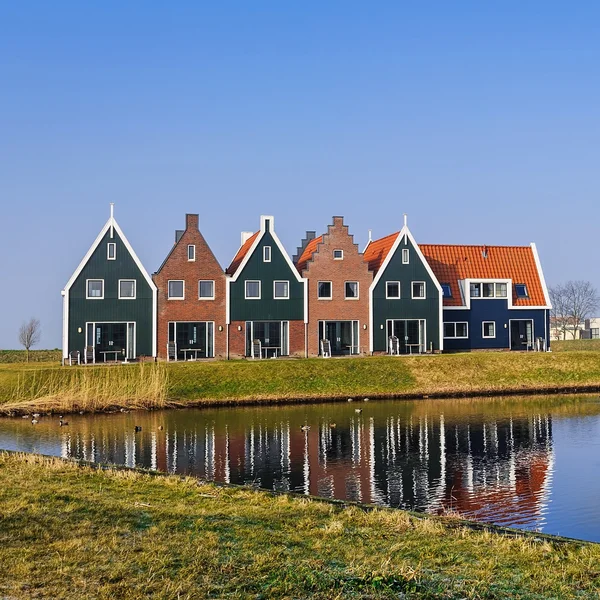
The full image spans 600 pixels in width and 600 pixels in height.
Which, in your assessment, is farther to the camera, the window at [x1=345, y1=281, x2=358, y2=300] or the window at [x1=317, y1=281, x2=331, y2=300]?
the window at [x1=345, y1=281, x2=358, y2=300]

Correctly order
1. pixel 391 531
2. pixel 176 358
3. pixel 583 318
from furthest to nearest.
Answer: pixel 583 318 < pixel 176 358 < pixel 391 531

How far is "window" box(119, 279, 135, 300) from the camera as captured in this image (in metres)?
40.3

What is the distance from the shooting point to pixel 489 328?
155 feet

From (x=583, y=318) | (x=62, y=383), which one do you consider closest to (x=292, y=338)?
(x=62, y=383)

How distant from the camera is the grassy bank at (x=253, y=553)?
24.7 feet

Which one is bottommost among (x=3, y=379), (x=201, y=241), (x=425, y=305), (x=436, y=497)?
(x=436, y=497)

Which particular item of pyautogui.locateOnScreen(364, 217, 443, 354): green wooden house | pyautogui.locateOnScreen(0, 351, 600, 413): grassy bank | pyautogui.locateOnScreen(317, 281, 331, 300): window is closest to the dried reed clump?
pyautogui.locateOnScreen(0, 351, 600, 413): grassy bank

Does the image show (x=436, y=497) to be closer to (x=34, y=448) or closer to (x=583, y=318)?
(x=34, y=448)

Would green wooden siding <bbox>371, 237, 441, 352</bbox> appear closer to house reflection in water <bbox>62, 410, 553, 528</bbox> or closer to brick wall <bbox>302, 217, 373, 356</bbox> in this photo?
brick wall <bbox>302, 217, 373, 356</bbox>

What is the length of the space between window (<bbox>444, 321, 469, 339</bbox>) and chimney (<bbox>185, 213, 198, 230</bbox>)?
16944mm

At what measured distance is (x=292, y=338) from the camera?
43.2 m

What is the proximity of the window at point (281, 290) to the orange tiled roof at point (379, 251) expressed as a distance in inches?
240

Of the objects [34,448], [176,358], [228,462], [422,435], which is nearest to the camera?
[228,462]

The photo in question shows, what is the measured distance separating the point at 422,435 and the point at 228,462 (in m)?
7.30
